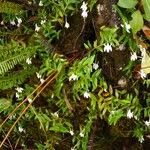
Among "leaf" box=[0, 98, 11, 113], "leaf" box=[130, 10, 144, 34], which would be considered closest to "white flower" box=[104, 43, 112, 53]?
"leaf" box=[130, 10, 144, 34]

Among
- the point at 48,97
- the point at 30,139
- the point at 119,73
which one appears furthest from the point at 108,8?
the point at 30,139

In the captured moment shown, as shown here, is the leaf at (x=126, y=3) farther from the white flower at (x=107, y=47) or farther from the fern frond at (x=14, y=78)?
the fern frond at (x=14, y=78)

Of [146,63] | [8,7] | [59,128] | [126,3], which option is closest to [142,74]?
[146,63]

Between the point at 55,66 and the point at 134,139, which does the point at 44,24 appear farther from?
the point at 134,139

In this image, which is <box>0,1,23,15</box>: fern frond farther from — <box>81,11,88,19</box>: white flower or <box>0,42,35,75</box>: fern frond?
<box>81,11,88,19</box>: white flower

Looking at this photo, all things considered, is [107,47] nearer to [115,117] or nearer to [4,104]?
[115,117]
